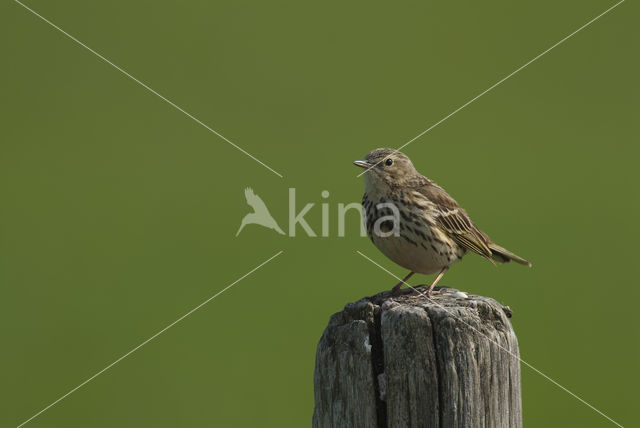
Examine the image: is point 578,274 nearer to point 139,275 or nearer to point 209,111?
point 139,275

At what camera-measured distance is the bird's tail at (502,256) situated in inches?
305

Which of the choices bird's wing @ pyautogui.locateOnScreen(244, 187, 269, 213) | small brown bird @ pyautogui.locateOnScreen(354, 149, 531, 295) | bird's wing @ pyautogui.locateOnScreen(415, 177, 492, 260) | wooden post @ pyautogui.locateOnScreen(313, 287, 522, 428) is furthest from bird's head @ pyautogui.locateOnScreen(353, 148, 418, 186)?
bird's wing @ pyautogui.locateOnScreen(244, 187, 269, 213)

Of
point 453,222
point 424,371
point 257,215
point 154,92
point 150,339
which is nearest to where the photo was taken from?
point 424,371

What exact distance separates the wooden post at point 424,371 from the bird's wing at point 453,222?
286 centimetres

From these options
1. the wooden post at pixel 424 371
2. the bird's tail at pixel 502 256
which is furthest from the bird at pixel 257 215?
the wooden post at pixel 424 371

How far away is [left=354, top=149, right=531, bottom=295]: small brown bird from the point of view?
6.84m

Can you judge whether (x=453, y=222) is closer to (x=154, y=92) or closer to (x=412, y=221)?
(x=412, y=221)

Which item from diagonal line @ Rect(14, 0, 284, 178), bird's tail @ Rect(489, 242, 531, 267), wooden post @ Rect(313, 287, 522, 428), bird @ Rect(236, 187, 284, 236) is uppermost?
diagonal line @ Rect(14, 0, 284, 178)

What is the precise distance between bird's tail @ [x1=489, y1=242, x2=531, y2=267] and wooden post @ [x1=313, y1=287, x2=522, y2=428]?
3.51m

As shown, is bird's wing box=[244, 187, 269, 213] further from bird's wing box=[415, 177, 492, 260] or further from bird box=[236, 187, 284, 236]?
bird's wing box=[415, 177, 492, 260]

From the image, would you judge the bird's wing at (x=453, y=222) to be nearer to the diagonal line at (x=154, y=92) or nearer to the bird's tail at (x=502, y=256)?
the bird's tail at (x=502, y=256)

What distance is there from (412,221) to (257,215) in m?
7.65

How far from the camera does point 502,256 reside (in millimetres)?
7871

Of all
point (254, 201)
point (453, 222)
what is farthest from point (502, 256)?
point (254, 201)
